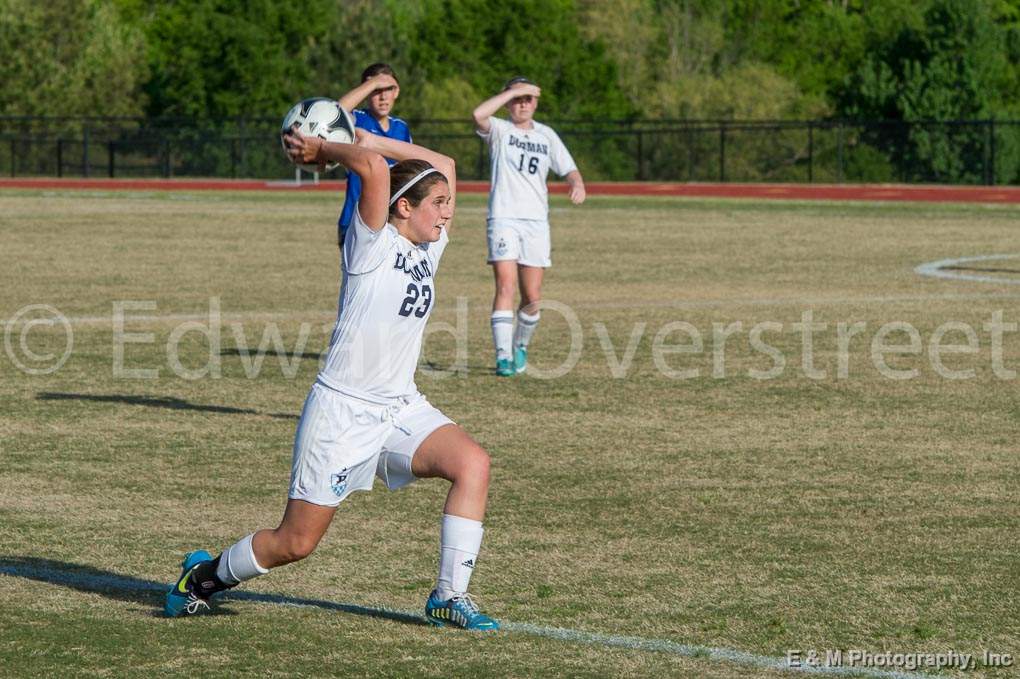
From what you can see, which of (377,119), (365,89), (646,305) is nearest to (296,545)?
(365,89)

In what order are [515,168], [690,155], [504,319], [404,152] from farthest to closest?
[690,155], [515,168], [504,319], [404,152]

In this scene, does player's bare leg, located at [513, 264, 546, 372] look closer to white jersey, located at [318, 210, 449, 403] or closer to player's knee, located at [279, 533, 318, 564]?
white jersey, located at [318, 210, 449, 403]

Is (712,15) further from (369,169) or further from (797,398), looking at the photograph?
(369,169)

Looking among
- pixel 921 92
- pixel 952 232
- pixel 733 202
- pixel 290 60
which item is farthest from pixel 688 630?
pixel 290 60

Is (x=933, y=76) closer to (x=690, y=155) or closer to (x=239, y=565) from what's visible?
(x=690, y=155)

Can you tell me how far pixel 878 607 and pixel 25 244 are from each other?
22.5 metres

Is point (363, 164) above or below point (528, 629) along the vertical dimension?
above

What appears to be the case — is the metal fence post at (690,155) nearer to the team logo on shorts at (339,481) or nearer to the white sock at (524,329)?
the white sock at (524,329)

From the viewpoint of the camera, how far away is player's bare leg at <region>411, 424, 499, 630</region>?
652 centimetres

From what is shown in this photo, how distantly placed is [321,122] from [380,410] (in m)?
1.24

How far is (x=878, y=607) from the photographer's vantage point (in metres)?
7.08

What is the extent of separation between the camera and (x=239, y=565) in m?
6.61

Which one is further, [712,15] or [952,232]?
[712,15]

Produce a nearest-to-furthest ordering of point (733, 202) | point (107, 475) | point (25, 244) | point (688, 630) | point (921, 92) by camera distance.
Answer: point (688, 630) → point (107, 475) → point (25, 244) → point (733, 202) → point (921, 92)
